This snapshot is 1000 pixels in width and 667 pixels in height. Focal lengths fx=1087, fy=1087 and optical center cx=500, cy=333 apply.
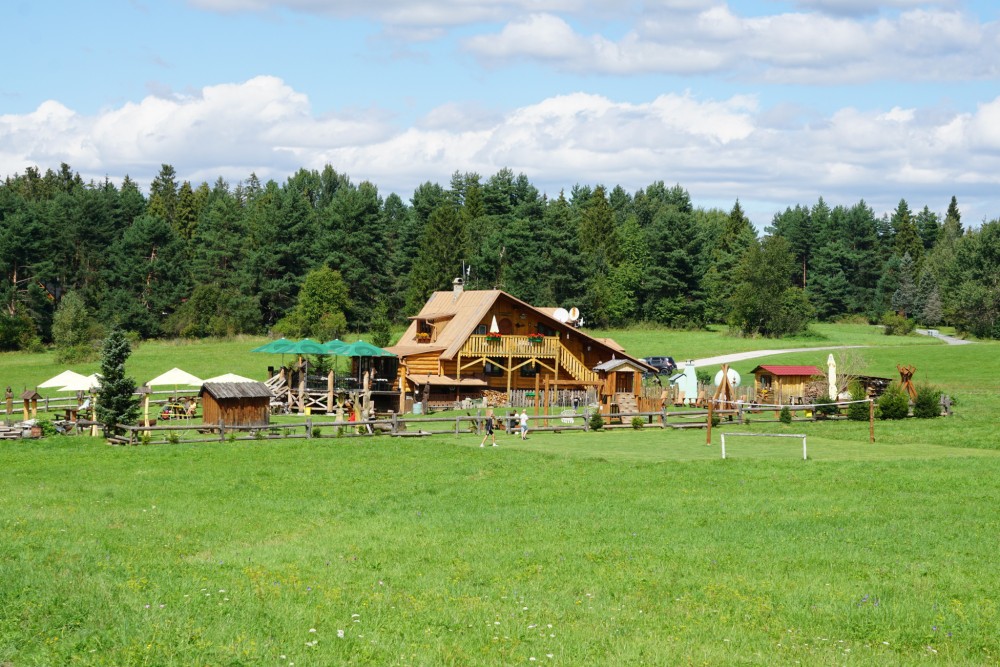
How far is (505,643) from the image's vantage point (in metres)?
13.0

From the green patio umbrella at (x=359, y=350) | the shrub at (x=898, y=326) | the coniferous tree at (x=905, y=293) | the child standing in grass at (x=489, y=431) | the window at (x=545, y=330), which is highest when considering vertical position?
the coniferous tree at (x=905, y=293)

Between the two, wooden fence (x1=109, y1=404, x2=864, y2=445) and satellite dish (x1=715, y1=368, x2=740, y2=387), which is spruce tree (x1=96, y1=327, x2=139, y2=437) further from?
satellite dish (x1=715, y1=368, x2=740, y2=387)

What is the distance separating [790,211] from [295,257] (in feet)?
218

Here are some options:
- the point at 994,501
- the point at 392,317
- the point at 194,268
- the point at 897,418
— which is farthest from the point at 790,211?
the point at 994,501

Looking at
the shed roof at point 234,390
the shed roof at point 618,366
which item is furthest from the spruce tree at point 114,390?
the shed roof at point 618,366

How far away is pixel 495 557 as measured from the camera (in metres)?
17.6

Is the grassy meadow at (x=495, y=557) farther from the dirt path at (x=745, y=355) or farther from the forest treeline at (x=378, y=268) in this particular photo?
the forest treeline at (x=378, y=268)

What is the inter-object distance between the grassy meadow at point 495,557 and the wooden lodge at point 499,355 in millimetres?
23136

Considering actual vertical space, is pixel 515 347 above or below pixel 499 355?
above

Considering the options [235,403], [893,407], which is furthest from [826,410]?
[235,403]

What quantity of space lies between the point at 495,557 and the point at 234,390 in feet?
81.8

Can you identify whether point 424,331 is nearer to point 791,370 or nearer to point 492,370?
point 492,370

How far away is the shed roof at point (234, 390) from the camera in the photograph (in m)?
39.9

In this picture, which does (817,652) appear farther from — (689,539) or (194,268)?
(194,268)
